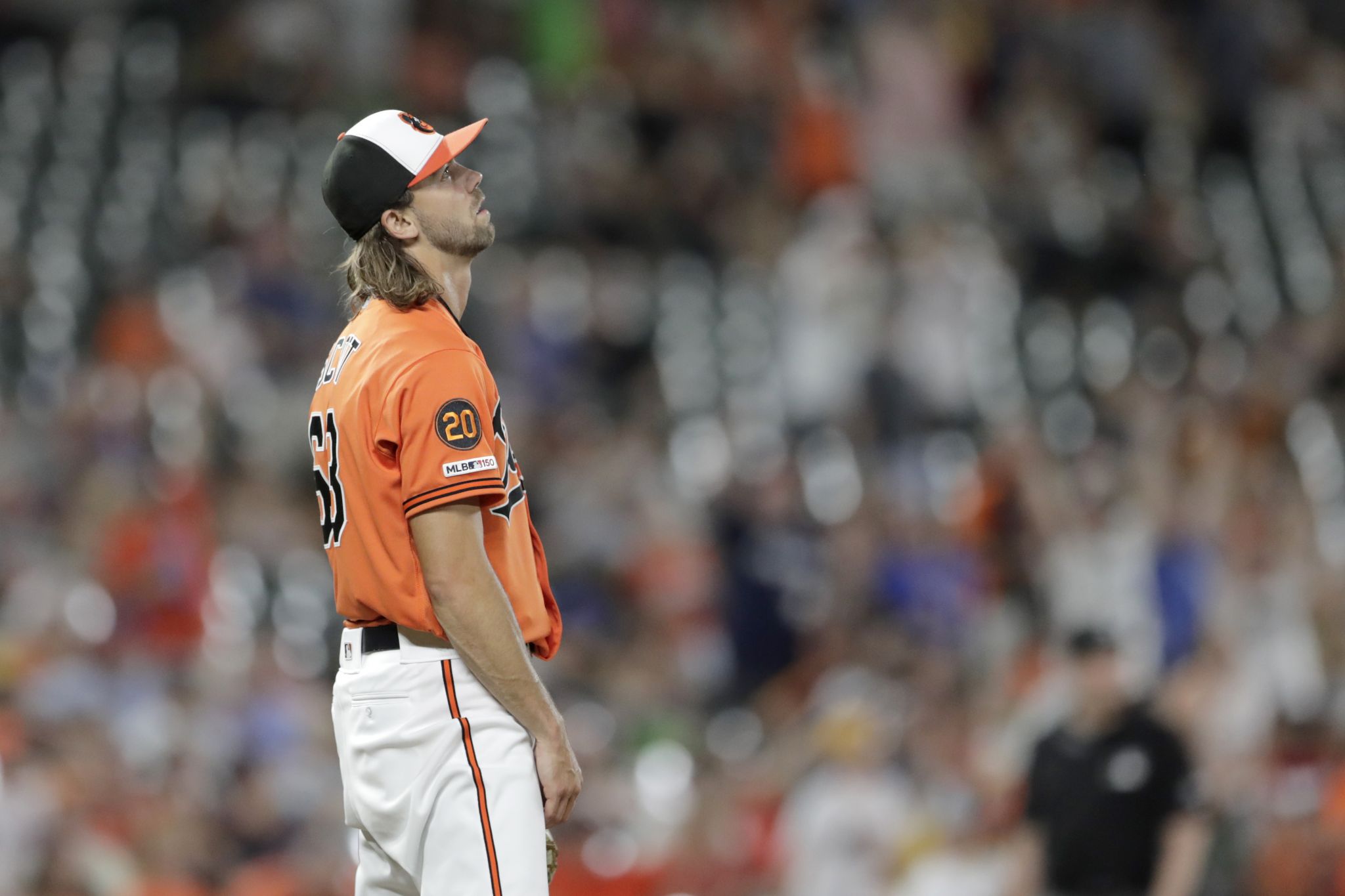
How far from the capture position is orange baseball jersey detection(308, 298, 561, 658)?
357 cm

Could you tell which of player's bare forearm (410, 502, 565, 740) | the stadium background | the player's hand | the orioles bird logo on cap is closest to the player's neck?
the orioles bird logo on cap

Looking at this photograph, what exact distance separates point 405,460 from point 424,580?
225mm

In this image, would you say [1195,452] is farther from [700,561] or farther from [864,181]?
[864,181]

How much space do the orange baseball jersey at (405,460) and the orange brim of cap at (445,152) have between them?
0.84ft

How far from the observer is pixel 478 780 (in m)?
3.55

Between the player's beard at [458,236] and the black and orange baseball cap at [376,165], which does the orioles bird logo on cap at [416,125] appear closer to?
the black and orange baseball cap at [376,165]

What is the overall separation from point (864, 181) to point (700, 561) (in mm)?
3550

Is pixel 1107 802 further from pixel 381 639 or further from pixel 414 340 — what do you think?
pixel 414 340

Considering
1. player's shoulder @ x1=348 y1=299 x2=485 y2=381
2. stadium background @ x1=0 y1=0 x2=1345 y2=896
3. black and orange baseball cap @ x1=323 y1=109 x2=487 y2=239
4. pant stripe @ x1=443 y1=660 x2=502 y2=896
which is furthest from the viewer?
stadium background @ x1=0 y1=0 x2=1345 y2=896

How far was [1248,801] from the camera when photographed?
8070 millimetres

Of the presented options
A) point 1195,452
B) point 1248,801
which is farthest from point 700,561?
point 1248,801

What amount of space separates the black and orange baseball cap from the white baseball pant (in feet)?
2.69

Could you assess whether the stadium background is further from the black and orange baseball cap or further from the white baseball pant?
the black and orange baseball cap

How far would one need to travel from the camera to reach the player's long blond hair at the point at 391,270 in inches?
148
